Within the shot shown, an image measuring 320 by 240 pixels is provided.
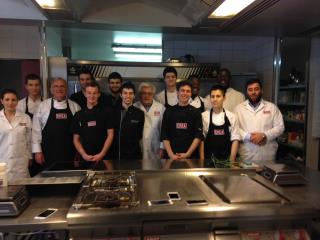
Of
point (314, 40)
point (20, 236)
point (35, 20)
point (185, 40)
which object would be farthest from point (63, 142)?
point (314, 40)

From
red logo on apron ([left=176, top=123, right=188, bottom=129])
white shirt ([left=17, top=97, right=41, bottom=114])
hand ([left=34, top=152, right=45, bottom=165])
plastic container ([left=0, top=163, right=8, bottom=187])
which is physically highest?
white shirt ([left=17, top=97, right=41, bottom=114])

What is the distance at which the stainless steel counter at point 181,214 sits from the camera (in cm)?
99

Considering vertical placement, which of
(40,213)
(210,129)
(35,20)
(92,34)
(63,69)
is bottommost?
(40,213)

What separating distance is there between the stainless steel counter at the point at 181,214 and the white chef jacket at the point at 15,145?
97 centimetres

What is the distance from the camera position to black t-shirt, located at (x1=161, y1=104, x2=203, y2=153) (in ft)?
6.61

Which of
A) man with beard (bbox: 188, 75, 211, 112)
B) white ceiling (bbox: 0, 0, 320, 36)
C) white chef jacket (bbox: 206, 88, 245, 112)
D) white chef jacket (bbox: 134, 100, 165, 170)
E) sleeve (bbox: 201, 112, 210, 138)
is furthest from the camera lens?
white chef jacket (bbox: 206, 88, 245, 112)

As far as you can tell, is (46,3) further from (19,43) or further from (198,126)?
(19,43)

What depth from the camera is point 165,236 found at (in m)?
1.06

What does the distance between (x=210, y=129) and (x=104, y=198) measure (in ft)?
3.84

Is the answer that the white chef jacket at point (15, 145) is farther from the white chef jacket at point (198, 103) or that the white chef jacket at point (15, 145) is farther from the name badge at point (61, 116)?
the white chef jacket at point (198, 103)

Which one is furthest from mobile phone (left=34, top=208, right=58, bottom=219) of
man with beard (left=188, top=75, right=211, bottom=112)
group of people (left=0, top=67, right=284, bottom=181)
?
man with beard (left=188, top=75, right=211, bottom=112)

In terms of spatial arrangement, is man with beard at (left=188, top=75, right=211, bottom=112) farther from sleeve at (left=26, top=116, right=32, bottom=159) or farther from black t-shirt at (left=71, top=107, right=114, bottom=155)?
sleeve at (left=26, top=116, right=32, bottom=159)

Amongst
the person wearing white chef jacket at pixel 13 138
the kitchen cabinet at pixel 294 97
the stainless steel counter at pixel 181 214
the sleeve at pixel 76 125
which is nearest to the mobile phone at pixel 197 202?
the stainless steel counter at pixel 181 214

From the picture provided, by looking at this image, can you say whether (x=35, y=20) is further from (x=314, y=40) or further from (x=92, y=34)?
(x=314, y=40)
